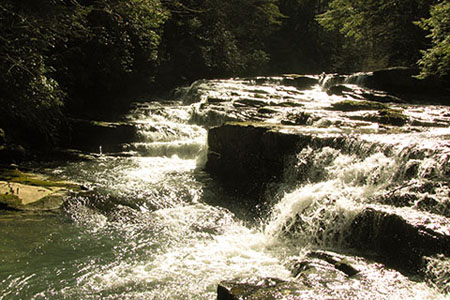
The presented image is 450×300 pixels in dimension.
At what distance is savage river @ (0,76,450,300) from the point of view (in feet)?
14.6

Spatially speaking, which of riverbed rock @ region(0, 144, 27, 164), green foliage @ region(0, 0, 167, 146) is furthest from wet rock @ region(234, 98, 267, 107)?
riverbed rock @ region(0, 144, 27, 164)

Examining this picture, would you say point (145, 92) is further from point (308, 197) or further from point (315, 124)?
point (308, 197)

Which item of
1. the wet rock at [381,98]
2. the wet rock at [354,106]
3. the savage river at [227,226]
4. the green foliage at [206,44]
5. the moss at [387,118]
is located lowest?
the savage river at [227,226]

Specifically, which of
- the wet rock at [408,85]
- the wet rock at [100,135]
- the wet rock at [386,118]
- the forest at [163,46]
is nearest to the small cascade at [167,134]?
the wet rock at [100,135]

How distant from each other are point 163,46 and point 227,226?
1539cm

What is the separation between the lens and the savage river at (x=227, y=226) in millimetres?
4441

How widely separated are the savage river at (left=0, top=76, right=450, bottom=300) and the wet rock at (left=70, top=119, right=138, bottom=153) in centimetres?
206

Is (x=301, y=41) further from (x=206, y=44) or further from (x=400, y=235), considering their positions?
(x=400, y=235)

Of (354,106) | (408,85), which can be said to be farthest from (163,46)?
(408,85)

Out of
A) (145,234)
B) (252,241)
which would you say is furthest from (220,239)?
(145,234)

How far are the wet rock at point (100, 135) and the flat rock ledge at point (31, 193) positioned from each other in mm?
4297

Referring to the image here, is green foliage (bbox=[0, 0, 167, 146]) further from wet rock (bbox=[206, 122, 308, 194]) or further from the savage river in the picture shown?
wet rock (bbox=[206, 122, 308, 194])

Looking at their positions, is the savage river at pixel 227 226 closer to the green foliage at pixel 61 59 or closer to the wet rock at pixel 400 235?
the wet rock at pixel 400 235

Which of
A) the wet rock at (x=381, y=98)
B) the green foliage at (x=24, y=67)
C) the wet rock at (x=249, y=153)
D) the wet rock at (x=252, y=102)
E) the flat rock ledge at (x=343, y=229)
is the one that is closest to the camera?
the flat rock ledge at (x=343, y=229)
